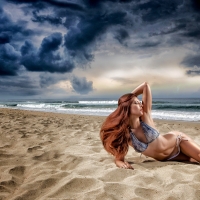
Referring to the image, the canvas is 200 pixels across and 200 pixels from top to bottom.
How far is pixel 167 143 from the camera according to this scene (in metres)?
3.08

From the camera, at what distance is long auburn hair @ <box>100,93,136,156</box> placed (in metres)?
2.95

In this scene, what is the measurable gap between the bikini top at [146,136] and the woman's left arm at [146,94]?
23 cm

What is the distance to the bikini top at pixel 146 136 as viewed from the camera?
3023 mm

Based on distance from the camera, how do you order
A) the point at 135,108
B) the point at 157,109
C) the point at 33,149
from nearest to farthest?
the point at 135,108
the point at 33,149
the point at 157,109

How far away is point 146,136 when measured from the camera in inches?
120

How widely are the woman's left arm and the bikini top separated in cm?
23

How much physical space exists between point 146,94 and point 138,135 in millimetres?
620

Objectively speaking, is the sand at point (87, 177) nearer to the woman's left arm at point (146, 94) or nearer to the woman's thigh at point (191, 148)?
the woman's thigh at point (191, 148)

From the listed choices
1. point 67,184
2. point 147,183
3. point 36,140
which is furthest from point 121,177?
point 36,140

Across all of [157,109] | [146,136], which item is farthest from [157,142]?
[157,109]

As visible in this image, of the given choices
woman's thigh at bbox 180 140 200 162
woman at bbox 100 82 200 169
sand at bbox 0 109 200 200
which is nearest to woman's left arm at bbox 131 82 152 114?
woman at bbox 100 82 200 169

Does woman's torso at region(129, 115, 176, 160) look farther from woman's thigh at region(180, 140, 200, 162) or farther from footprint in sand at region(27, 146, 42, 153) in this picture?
footprint in sand at region(27, 146, 42, 153)

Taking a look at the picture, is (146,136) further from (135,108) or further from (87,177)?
(87,177)

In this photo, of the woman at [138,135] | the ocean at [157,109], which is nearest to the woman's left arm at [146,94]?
the woman at [138,135]
